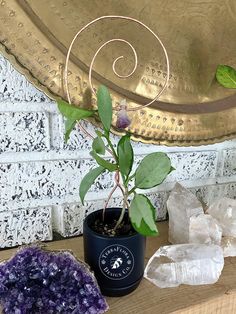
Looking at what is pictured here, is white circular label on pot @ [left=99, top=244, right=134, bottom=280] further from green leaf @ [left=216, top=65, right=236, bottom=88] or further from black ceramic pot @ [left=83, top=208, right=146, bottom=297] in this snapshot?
green leaf @ [left=216, top=65, right=236, bottom=88]

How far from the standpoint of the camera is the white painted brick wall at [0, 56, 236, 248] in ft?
1.89

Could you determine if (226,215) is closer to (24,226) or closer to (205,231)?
(205,231)

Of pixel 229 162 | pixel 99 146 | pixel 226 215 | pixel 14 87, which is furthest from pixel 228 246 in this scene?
pixel 14 87

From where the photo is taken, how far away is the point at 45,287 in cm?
46

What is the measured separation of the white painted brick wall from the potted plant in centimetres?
13

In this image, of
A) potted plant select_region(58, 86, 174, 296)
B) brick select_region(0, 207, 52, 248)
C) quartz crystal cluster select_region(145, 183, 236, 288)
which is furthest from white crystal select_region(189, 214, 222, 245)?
brick select_region(0, 207, 52, 248)

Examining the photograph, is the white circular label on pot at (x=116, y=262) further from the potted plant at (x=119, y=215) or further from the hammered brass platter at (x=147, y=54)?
the hammered brass platter at (x=147, y=54)

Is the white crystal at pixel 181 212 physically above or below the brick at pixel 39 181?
below

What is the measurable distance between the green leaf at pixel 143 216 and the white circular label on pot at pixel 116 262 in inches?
2.4

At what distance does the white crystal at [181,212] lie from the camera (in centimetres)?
63

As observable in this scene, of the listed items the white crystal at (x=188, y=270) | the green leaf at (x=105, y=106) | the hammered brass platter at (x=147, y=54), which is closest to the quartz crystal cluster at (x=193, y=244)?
the white crystal at (x=188, y=270)

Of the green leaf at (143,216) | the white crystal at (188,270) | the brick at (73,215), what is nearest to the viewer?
the green leaf at (143,216)

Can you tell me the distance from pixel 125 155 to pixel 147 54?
0.71 ft

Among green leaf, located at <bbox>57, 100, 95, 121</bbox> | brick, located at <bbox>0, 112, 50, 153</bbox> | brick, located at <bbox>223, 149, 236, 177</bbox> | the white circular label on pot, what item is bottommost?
the white circular label on pot
